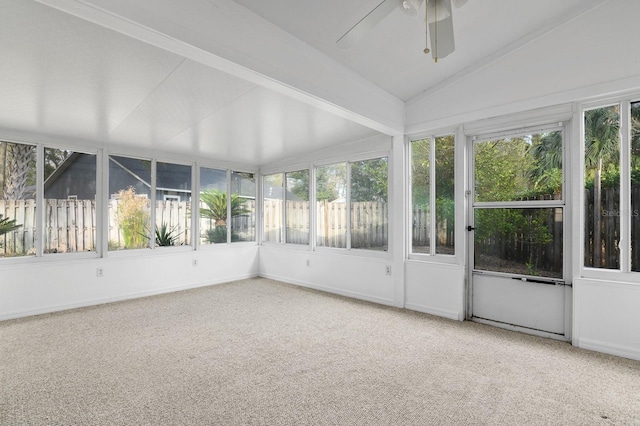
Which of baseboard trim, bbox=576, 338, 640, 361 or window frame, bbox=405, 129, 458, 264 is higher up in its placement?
window frame, bbox=405, 129, 458, 264

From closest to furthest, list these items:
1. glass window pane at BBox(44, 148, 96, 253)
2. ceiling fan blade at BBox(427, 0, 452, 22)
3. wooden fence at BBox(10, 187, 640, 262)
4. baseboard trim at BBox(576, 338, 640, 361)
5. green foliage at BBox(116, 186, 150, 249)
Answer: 1. ceiling fan blade at BBox(427, 0, 452, 22)
2. baseboard trim at BBox(576, 338, 640, 361)
3. wooden fence at BBox(10, 187, 640, 262)
4. glass window pane at BBox(44, 148, 96, 253)
5. green foliage at BBox(116, 186, 150, 249)

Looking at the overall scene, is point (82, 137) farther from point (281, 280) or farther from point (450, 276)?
point (450, 276)

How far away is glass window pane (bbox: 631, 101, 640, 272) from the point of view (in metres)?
2.87

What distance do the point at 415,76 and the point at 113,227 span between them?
4.77 metres

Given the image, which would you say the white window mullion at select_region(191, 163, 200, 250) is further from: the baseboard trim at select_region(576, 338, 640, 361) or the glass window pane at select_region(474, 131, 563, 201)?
the baseboard trim at select_region(576, 338, 640, 361)

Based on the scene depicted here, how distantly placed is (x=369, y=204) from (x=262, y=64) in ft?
9.74

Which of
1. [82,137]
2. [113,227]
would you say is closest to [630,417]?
[113,227]

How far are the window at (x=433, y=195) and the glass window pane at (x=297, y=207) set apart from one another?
7.28 ft

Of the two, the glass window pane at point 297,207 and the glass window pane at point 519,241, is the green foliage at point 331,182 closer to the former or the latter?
the glass window pane at point 297,207

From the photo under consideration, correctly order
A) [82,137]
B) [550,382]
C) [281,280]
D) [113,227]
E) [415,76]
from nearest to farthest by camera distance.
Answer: [550,382]
[415,76]
[82,137]
[113,227]
[281,280]

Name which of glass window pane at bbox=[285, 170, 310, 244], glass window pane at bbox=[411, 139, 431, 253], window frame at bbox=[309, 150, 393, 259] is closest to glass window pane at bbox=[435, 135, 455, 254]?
glass window pane at bbox=[411, 139, 431, 253]

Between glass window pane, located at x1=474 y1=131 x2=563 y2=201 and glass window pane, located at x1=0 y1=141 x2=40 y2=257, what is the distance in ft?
18.8

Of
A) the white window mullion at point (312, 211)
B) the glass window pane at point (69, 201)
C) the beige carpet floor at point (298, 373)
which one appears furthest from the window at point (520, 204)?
the glass window pane at point (69, 201)

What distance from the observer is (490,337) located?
10.8 feet
